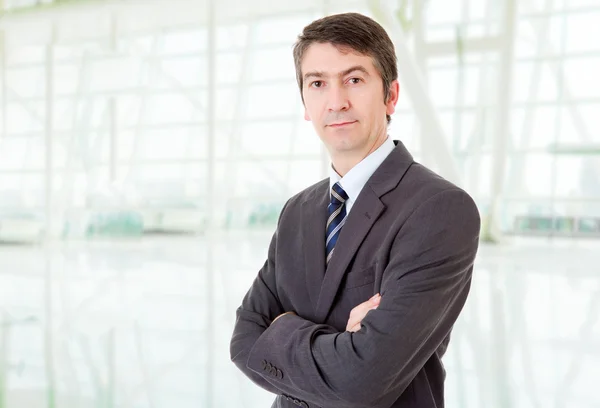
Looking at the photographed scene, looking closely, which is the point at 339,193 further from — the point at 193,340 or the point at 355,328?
the point at 193,340

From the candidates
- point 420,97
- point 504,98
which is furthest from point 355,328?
point 504,98

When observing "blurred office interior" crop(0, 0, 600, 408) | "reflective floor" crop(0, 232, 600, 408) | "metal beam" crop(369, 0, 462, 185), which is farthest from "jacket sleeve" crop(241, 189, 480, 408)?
"metal beam" crop(369, 0, 462, 185)

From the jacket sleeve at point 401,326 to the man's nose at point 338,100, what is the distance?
0.34 metres

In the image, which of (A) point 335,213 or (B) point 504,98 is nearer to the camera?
(A) point 335,213

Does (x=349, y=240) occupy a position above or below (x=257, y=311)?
above

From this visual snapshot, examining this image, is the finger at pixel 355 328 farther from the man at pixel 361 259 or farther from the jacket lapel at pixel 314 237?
the jacket lapel at pixel 314 237

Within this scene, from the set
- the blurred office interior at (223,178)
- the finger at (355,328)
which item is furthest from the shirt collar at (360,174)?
the blurred office interior at (223,178)

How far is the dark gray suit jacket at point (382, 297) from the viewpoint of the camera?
57.0 inches

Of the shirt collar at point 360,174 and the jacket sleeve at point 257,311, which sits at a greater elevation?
the shirt collar at point 360,174

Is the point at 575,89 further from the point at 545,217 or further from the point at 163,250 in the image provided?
the point at 163,250

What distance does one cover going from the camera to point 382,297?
147 centimetres

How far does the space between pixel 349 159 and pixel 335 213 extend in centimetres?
15

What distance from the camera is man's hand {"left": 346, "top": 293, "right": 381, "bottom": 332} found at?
1499 mm

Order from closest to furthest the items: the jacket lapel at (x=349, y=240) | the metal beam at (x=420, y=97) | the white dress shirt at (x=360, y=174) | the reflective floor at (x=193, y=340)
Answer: the jacket lapel at (x=349, y=240), the white dress shirt at (x=360, y=174), the reflective floor at (x=193, y=340), the metal beam at (x=420, y=97)
